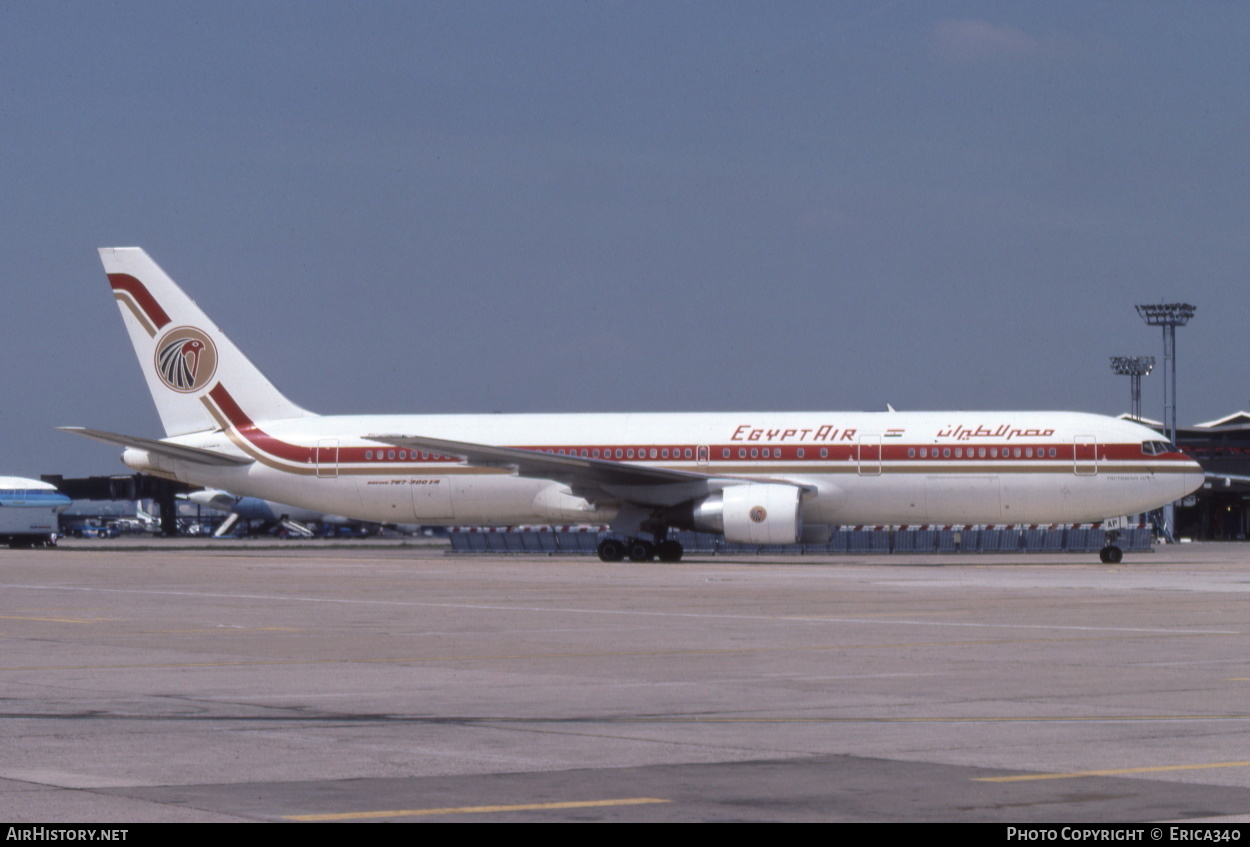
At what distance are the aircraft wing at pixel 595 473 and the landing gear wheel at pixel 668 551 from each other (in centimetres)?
123

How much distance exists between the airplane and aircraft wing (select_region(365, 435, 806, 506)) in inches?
2.6

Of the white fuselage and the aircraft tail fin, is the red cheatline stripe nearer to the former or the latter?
the aircraft tail fin

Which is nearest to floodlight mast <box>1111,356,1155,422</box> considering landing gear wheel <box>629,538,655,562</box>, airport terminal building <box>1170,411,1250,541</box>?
airport terminal building <box>1170,411,1250,541</box>

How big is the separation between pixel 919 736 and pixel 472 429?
35.6m

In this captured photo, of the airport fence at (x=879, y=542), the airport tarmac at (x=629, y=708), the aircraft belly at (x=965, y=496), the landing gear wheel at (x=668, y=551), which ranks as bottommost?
the airport tarmac at (x=629, y=708)

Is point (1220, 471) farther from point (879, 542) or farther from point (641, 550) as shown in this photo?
point (641, 550)

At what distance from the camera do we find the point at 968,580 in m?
30.8

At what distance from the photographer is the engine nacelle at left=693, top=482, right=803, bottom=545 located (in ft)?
129

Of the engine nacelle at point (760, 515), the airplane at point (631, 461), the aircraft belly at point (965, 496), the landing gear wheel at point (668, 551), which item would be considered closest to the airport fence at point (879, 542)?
the airplane at point (631, 461)

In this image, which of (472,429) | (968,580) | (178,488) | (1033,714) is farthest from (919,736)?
(178,488)

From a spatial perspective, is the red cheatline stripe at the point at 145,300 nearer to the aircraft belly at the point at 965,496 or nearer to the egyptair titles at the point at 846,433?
the egyptair titles at the point at 846,433

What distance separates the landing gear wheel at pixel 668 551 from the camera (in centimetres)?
4241

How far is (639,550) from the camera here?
42500 mm

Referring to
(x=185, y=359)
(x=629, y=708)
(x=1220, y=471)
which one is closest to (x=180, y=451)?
(x=185, y=359)
